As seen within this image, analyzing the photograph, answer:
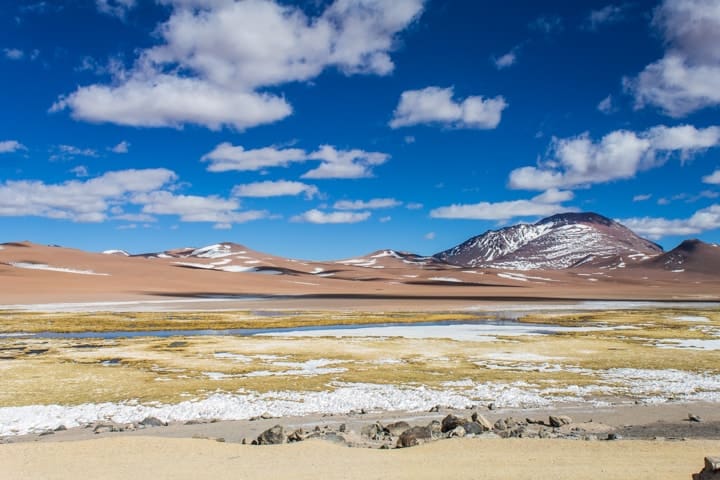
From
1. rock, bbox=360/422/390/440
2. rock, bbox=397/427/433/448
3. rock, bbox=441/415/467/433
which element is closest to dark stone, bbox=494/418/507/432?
rock, bbox=441/415/467/433

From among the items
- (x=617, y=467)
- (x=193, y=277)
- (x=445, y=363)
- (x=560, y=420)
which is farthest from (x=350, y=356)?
(x=193, y=277)

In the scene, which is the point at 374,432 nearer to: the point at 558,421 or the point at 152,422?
the point at 558,421

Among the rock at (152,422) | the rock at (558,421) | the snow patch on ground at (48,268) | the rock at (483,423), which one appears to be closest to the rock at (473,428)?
the rock at (483,423)

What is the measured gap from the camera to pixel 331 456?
1223 cm

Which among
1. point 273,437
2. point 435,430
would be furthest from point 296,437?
point 435,430

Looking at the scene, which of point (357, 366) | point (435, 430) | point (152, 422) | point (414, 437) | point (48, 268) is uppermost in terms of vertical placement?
point (48, 268)

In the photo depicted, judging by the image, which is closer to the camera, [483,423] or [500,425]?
[483,423]

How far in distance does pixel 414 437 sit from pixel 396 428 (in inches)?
73.2

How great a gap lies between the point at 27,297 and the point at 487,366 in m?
81.6

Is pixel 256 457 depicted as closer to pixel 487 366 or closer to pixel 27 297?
pixel 487 366

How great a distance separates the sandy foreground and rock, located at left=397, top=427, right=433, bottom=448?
69cm

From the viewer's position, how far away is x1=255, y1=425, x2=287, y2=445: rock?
1394 cm

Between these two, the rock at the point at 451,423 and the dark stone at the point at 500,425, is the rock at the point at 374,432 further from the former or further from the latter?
the dark stone at the point at 500,425

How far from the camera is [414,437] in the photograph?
1362 cm
